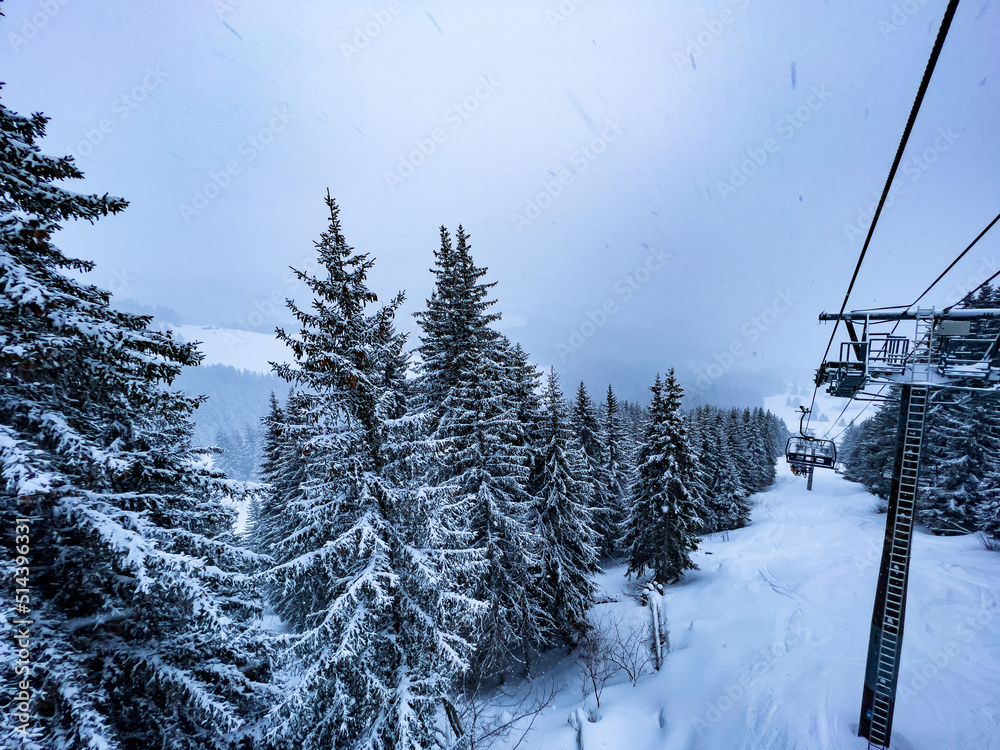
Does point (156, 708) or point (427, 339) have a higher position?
point (427, 339)

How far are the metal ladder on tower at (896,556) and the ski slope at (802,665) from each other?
2479mm

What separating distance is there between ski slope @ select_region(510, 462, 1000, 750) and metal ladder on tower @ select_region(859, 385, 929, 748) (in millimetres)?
2479

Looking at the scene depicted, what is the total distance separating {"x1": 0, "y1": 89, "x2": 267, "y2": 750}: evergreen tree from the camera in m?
4.63

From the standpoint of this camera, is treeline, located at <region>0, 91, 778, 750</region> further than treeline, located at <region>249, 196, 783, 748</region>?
No

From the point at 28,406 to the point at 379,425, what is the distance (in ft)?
16.8

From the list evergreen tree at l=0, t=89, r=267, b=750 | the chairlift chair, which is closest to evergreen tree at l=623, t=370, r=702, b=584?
the chairlift chair

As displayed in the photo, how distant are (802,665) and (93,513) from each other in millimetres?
18839

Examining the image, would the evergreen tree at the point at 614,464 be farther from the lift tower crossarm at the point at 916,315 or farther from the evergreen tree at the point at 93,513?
the evergreen tree at the point at 93,513

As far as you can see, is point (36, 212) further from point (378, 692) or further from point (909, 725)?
point (909, 725)

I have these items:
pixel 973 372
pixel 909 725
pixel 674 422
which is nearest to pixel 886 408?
pixel 674 422

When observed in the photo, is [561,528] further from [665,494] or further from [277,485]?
[277,485]

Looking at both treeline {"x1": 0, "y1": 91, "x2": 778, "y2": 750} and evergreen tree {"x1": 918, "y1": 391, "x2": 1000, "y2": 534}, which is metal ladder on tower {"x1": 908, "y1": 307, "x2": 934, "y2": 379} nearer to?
treeline {"x1": 0, "y1": 91, "x2": 778, "y2": 750}

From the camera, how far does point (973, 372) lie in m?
6.75

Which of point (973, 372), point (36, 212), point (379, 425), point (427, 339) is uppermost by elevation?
point (36, 212)
